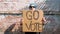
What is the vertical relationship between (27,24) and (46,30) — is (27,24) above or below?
above

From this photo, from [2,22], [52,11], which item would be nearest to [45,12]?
[52,11]

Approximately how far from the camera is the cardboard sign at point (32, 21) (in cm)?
333

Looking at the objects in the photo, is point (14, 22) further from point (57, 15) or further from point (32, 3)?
point (57, 15)

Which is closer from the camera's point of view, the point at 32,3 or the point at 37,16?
the point at 37,16

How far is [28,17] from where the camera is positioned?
11.0 ft

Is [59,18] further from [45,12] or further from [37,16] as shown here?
[37,16]

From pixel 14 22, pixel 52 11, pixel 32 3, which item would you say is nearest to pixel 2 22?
pixel 14 22

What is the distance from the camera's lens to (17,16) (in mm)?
4012

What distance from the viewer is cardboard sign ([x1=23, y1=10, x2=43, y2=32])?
10.9 feet

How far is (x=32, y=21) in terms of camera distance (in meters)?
3.35

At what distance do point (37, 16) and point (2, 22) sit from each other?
31.5 inches

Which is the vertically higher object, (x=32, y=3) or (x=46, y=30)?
(x=32, y=3)

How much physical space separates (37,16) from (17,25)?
2.22ft

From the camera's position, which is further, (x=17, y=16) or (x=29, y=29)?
(x=17, y=16)
